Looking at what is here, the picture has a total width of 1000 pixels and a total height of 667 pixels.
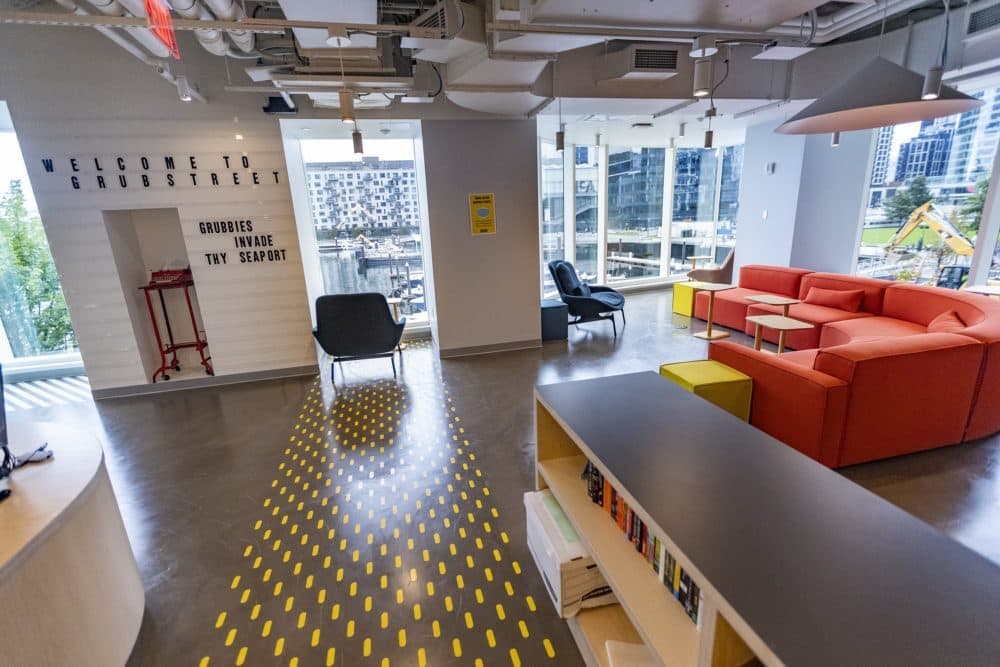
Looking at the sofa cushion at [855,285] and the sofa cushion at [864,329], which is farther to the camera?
the sofa cushion at [855,285]

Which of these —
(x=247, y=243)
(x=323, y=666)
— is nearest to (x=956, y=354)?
(x=323, y=666)

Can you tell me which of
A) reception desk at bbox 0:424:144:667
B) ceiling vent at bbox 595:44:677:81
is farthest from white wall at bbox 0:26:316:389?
ceiling vent at bbox 595:44:677:81

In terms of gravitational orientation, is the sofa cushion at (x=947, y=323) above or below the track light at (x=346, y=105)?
below

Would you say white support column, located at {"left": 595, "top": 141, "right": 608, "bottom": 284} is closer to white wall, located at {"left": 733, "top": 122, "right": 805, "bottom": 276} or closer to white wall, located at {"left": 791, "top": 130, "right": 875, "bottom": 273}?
white wall, located at {"left": 733, "top": 122, "right": 805, "bottom": 276}

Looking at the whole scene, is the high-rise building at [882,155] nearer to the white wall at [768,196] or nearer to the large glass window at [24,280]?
the white wall at [768,196]

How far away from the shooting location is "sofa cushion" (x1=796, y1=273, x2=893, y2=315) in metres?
5.18

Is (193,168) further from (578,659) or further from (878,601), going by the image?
(878,601)

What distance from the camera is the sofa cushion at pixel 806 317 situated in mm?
5086

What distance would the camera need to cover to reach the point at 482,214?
546 centimetres

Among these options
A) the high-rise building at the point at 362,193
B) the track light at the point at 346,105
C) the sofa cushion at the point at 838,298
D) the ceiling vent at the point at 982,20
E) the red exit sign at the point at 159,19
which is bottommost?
the sofa cushion at the point at 838,298

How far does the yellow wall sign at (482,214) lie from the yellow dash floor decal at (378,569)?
9.26 feet

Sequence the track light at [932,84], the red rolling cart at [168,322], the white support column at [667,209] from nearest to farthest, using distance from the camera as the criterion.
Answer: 1. the track light at [932,84]
2. the red rolling cart at [168,322]
3. the white support column at [667,209]

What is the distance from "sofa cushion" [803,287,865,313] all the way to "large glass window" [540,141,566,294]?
391 centimetres

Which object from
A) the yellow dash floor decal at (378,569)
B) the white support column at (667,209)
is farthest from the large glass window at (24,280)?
the white support column at (667,209)
